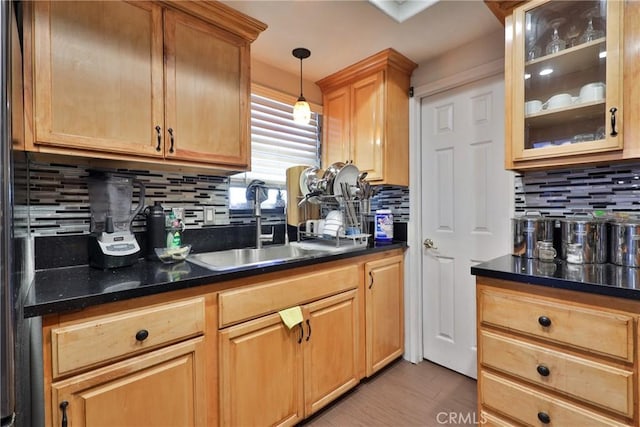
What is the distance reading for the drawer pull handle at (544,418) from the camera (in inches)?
46.2

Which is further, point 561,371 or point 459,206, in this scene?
point 459,206

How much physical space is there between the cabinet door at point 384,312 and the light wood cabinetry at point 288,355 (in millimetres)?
133

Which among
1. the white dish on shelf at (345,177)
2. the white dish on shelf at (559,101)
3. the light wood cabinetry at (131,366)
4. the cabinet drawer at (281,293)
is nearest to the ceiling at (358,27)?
the white dish on shelf at (559,101)

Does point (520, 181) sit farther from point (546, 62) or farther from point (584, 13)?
point (584, 13)

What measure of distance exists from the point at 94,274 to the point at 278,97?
1635 mm

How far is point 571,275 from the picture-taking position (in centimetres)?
121

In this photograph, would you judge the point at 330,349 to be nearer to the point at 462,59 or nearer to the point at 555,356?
the point at 555,356

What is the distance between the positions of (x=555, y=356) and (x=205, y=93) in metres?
1.93

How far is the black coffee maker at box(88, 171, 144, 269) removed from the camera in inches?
51.7

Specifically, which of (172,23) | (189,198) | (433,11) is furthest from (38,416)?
(433,11)

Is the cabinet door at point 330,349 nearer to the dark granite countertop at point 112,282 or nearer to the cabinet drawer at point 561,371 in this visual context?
the dark granite countertop at point 112,282

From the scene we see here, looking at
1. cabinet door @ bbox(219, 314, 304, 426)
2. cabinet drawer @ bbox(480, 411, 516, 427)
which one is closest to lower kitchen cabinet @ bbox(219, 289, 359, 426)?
cabinet door @ bbox(219, 314, 304, 426)

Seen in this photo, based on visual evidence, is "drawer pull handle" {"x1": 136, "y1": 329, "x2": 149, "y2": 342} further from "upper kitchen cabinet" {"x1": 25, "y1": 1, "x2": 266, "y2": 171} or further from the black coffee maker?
"upper kitchen cabinet" {"x1": 25, "y1": 1, "x2": 266, "y2": 171}

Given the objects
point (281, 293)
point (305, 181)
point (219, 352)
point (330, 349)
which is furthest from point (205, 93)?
point (330, 349)
